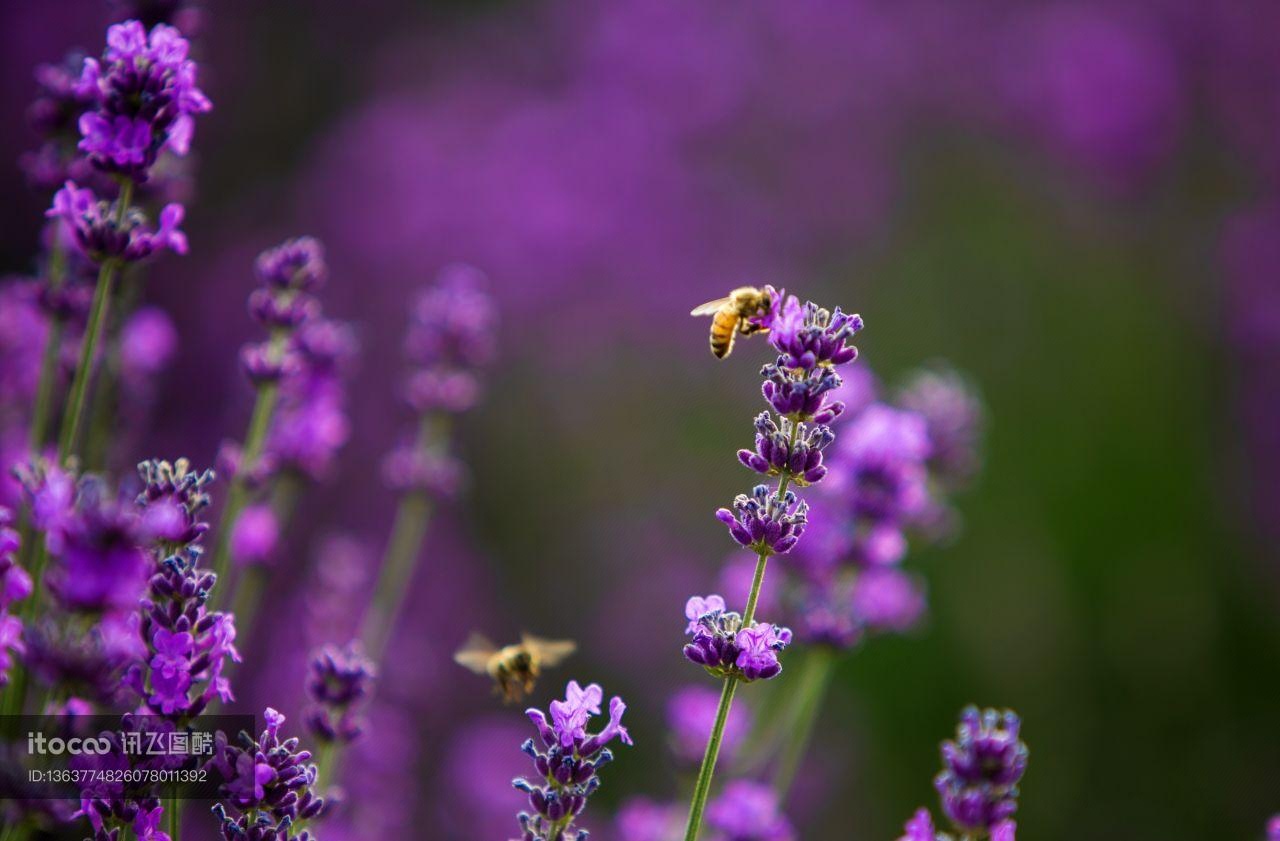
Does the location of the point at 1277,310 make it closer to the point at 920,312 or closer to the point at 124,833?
the point at 920,312

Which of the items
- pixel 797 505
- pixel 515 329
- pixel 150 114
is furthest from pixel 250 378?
pixel 515 329

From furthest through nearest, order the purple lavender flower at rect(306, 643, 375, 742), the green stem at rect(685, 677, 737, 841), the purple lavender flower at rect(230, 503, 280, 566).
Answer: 1. the purple lavender flower at rect(230, 503, 280, 566)
2. the purple lavender flower at rect(306, 643, 375, 742)
3. the green stem at rect(685, 677, 737, 841)

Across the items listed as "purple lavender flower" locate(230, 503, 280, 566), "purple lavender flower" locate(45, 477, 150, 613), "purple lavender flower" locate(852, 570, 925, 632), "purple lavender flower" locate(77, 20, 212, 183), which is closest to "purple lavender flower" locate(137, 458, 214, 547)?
"purple lavender flower" locate(45, 477, 150, 613)

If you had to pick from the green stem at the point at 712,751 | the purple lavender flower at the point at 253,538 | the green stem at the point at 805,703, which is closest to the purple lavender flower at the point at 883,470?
the green stem at the point at 805,703

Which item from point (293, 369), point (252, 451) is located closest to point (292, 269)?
point (293, 369)

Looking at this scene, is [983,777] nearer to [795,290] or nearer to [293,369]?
[293,369]

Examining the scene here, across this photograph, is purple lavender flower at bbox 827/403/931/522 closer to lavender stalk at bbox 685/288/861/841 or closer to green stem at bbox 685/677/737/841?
lavender stalk at bbox 685/288/861/841

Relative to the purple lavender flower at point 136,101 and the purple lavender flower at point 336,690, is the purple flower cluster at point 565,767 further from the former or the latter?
the purple lavender flower at point 136,101

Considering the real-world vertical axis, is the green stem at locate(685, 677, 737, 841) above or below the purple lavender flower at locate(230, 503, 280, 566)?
below
